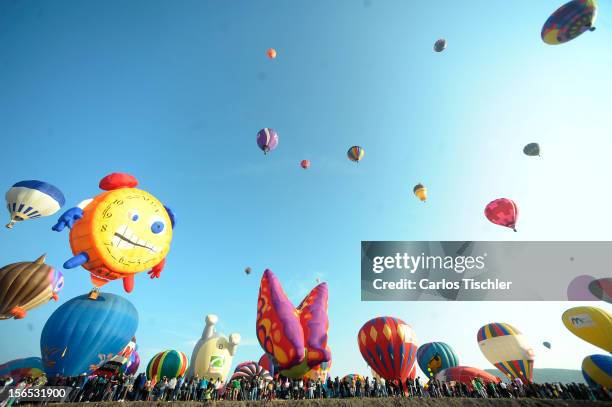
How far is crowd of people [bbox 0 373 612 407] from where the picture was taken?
12953 mm

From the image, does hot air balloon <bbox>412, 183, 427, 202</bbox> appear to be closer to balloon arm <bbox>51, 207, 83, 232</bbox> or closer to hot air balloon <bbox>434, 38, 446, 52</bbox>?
hot air balloon <bbox>434, 38, 446, 52</bbox>

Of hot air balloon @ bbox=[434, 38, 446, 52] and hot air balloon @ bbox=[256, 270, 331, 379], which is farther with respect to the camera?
hot air balloon @ bbox=[434, 38, 446, 52]

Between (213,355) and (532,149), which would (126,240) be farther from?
(532,149)

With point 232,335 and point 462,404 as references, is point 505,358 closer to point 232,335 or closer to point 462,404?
point 462,404

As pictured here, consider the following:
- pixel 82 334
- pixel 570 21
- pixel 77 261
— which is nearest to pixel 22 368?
pixel 82 334

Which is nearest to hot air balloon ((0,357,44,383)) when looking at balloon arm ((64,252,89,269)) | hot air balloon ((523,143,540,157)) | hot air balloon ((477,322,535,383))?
balloon arm ((64,252,89,269))

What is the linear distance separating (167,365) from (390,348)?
48.9 ft

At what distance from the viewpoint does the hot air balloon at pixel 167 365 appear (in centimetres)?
2169

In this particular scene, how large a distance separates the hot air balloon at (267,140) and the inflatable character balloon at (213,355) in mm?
12692

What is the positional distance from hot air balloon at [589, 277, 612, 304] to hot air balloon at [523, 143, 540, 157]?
11.7 m

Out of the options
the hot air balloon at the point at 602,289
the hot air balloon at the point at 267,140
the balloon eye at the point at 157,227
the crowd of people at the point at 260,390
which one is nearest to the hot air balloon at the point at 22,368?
the crowd of people at the point at 260,390

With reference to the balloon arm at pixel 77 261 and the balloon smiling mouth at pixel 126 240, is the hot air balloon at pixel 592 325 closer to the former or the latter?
the balloon smiling mouth at pixel 126 240

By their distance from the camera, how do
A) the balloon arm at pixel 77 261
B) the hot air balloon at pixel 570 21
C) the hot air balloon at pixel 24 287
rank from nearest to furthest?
the balloon arm at pixel 77 261
the hot air balloon at pixel 24 287
the hot air balloon at pixel 570 21

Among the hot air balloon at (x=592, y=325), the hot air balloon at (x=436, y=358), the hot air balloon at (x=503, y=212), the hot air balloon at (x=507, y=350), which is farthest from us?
the hot air balloon at (x=436, y=358)
